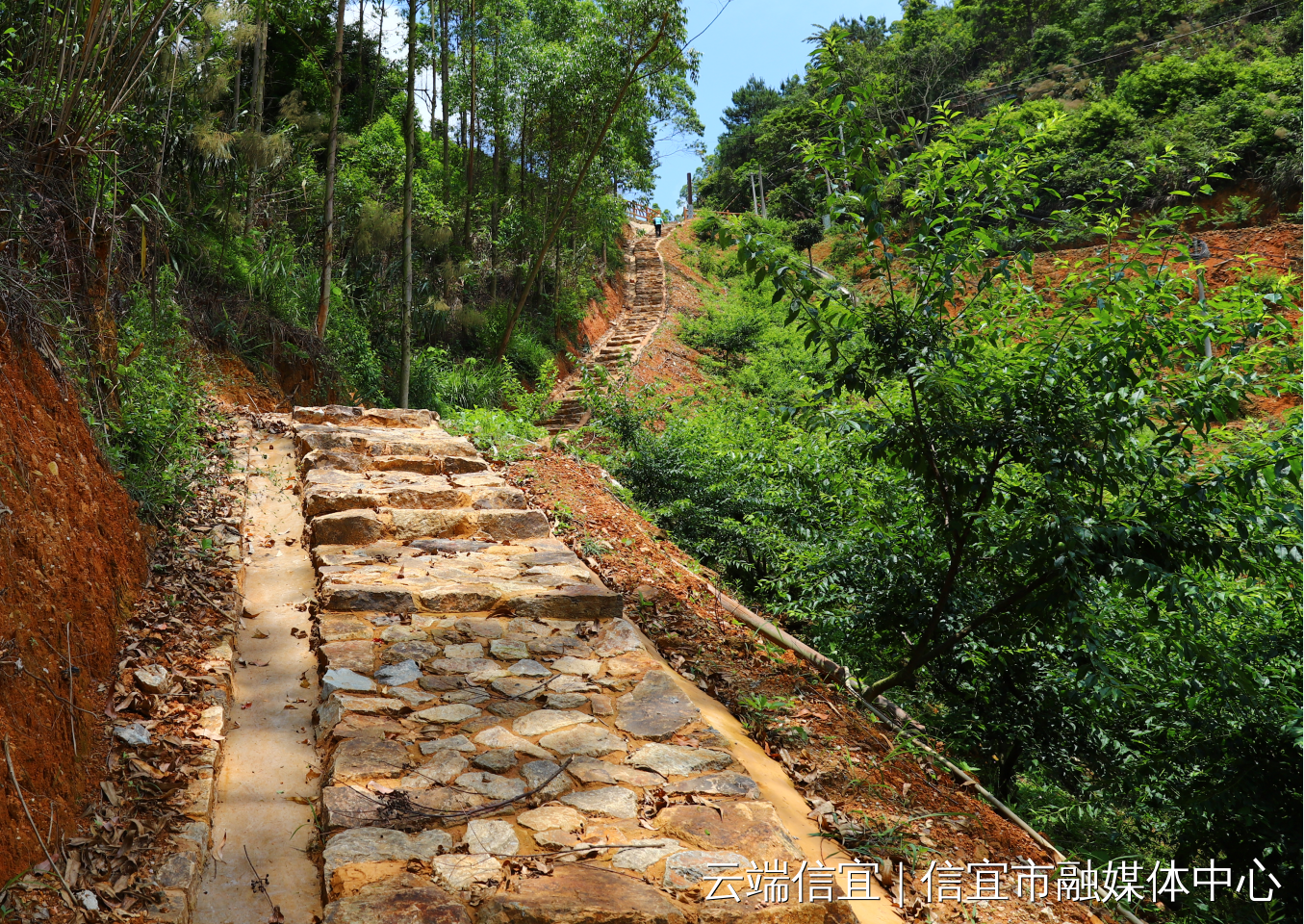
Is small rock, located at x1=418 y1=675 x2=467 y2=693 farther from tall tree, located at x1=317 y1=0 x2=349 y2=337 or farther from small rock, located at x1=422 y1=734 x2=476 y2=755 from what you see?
tall tree, located at x1=317 y1=0 x2=349 y2=337

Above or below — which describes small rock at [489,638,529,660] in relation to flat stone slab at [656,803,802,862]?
above

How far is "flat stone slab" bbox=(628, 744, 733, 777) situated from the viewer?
2709 millimetres

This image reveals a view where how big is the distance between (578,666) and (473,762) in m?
0.80

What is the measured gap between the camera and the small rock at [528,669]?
3275mm

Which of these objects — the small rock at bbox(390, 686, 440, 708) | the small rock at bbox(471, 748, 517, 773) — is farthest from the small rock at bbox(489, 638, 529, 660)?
the small rock at bbox(471, 748, 517, 773)

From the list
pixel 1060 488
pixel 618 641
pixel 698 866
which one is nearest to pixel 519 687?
pixel 618 641

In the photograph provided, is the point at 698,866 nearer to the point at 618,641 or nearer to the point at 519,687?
the point at 519,687

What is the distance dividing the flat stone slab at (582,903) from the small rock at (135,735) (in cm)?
135

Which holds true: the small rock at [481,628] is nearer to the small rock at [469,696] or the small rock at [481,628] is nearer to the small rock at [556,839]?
the small rock at [469,696]

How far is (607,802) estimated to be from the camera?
251 cm

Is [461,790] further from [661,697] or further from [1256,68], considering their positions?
[1256,68]

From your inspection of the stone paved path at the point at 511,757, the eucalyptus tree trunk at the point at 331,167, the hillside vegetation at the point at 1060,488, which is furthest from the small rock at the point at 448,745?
the eucalyptus tree trunk at the point at 331,167

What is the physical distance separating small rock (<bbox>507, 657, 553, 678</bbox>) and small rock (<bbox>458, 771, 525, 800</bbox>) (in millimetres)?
682

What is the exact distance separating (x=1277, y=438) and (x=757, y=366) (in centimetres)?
1441
